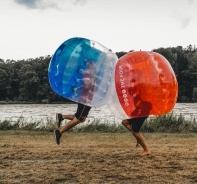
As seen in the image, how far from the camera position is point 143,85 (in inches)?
253

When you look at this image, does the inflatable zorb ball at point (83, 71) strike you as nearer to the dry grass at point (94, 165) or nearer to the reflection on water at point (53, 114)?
the dry grass at point (94, 165)

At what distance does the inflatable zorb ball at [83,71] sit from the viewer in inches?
260

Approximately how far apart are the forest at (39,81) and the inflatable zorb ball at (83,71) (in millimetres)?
57779

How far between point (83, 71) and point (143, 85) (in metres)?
1.10

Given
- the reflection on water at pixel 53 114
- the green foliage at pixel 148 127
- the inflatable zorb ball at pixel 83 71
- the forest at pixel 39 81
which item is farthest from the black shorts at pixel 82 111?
the forest at pixel 39 81

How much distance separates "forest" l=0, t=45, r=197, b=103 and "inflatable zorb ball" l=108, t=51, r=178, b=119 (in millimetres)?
57615

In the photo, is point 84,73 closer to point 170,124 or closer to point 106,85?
point 106,85

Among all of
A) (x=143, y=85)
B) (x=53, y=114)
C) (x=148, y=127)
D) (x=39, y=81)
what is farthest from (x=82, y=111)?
(x=39, y=81)

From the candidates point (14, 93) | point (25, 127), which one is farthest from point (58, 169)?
point (14, 93)

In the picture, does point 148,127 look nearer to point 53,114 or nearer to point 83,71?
point 83,71

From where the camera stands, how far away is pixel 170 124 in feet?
50.0

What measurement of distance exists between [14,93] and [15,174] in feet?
242

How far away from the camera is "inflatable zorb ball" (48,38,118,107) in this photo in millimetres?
6613

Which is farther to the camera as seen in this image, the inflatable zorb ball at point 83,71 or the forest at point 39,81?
the forest at point 39,81
